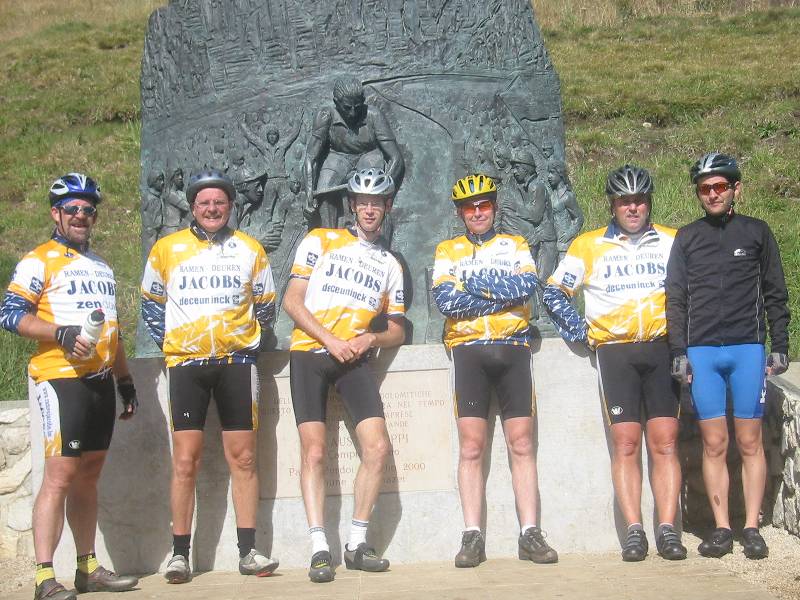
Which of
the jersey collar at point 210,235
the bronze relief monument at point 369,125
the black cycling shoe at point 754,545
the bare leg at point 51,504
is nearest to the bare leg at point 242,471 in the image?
the bare leg at point 51,504

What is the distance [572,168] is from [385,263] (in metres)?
9.55

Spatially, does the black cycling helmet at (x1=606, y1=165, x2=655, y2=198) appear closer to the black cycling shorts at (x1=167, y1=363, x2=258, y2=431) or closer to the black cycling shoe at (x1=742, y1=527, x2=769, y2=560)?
→ the black cycling shoe at (x1=742, y1=527, x2=769, y2=560)

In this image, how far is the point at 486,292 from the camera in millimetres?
6004

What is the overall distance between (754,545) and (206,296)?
2956 mm

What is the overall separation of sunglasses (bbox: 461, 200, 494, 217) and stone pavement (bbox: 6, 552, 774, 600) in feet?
5.95

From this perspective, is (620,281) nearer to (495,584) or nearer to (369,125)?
(495,584)

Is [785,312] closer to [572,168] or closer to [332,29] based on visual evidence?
[332,29]

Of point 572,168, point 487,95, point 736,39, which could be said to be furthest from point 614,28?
point 487,95

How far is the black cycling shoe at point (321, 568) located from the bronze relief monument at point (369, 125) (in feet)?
6.56

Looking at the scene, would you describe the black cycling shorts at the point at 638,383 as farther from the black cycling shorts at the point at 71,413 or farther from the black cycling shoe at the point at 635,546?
the black cycling shorts at the point at 71,413

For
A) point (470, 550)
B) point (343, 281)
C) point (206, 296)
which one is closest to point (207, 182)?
point (206, 296)

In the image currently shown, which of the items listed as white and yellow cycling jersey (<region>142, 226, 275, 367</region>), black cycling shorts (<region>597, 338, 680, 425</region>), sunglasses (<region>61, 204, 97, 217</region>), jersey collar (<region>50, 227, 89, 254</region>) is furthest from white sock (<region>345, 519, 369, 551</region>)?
sunglasses (<region>61, 204, 97, 217</region>)

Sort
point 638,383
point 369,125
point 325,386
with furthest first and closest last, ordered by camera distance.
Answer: point 369,125
point 638,383
point 325,386

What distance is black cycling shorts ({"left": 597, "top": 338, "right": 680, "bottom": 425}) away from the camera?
236 inches
